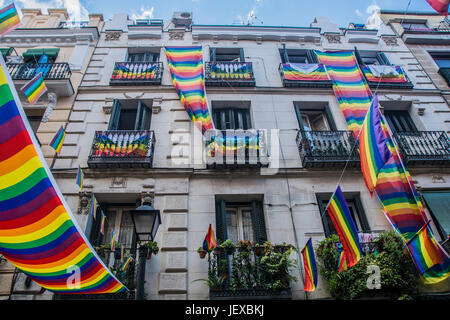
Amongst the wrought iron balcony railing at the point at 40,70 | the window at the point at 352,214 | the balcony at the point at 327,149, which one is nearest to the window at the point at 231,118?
the balcony at the point at 327,149

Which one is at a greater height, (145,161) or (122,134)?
(122,134)

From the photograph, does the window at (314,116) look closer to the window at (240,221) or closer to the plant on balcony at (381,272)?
the window at (240,221)

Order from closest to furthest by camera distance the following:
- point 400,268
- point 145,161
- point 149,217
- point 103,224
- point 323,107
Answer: point 149,217 < point 400,268 < point 103,224 < point 145,161 < point 323,107

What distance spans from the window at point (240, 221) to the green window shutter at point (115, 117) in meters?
4.97

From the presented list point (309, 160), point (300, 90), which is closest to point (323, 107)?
point (300, 90)

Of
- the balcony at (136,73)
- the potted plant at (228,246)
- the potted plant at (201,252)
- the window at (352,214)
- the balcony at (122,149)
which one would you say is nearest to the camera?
the potted plant at (201,252)

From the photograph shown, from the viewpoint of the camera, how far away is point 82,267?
16.9ft

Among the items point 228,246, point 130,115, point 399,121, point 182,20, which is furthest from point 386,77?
point 182,20

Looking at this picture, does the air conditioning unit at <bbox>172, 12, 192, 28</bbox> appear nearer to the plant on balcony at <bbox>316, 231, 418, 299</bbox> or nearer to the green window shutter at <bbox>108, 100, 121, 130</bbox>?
the green window shutter at <bbox>108, 100, 121, 130</bbox>

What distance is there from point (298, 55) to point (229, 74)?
451 centimetres

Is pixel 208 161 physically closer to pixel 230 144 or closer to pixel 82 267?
pixel 230 144

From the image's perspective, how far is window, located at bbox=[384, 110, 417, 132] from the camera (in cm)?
1212

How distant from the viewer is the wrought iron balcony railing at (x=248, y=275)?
7.18m
